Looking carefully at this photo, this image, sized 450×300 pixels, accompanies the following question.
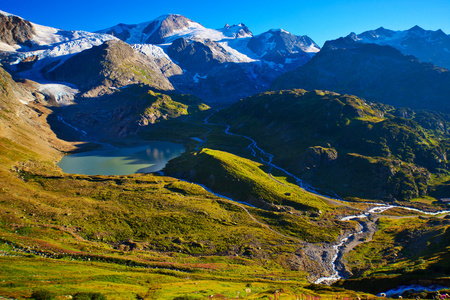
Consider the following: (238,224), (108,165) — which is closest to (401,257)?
(238,224)

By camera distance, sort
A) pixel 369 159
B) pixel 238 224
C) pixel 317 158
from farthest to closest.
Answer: pixel 317 158, pixel 369 159, pixel 238 224

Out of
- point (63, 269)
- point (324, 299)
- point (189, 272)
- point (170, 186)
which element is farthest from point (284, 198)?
point (63, 269)

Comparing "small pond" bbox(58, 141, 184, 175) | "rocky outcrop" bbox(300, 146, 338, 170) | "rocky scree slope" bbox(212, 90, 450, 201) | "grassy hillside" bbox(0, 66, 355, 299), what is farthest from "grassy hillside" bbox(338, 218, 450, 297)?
"small pond" bbox(58, 141, 184, 175)

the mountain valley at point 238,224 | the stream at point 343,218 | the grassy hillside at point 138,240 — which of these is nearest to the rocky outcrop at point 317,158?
the mountain valley at point 238,224

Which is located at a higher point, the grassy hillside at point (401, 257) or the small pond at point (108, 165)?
the small pond at point (108, 165)

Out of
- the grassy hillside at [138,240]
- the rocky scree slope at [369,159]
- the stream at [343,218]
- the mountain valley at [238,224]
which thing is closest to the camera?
the grassy hillside at [138,240]

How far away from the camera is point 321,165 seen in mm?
163000

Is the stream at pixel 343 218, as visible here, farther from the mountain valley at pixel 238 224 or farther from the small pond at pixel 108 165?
the small pond at pixel 108 165

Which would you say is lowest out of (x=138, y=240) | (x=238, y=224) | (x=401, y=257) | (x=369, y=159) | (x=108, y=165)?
(x=138, y=240)

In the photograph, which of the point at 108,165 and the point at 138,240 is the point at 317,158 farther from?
the point at 108,165

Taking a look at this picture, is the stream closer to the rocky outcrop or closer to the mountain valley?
the mountain valley

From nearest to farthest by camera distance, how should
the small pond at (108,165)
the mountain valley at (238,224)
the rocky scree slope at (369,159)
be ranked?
the mountain valley at (238,224)
the rocky scree slope at (369,159)
the small pond at (108,165)

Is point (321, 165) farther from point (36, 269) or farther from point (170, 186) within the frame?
point (36, 269)

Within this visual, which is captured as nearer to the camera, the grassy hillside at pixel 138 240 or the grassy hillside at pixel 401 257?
the grassy hillside at pixel 138 240
